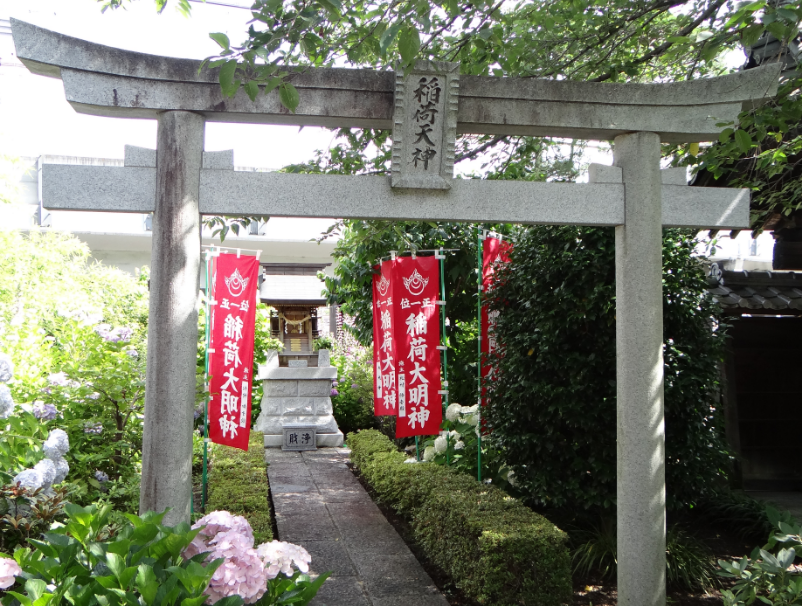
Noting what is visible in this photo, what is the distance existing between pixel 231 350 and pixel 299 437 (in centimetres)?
502

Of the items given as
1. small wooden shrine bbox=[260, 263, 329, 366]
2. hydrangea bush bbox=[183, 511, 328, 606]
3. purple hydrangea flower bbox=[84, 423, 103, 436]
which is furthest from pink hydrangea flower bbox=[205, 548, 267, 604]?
small wooden shrine bbox=[260, 263, 329, 366]

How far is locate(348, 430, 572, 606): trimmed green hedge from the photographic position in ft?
15.1

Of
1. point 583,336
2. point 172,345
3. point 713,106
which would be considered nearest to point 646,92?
point 713,106

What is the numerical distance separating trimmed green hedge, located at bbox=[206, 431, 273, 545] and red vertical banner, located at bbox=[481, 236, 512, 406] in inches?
92.0

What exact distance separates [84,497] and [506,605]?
3.26 meters

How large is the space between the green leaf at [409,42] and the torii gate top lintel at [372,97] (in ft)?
3.16

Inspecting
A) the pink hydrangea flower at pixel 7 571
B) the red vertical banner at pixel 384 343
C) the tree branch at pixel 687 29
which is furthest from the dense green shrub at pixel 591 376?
the pink hydrangea flower at pixel 7 571

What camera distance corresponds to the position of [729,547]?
625 cm

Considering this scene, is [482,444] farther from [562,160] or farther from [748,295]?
[562,160]

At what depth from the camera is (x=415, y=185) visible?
13.6ft

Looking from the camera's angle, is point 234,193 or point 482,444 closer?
point 234,193

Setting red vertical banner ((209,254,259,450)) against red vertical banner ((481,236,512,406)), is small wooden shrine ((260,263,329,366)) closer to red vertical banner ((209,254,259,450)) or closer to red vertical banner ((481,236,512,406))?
red vertical banner ((209,254,259,450))

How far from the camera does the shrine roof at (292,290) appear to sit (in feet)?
39.3

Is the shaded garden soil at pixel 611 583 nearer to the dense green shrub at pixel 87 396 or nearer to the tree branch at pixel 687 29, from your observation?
the dense green shrub at pixel 87 396
